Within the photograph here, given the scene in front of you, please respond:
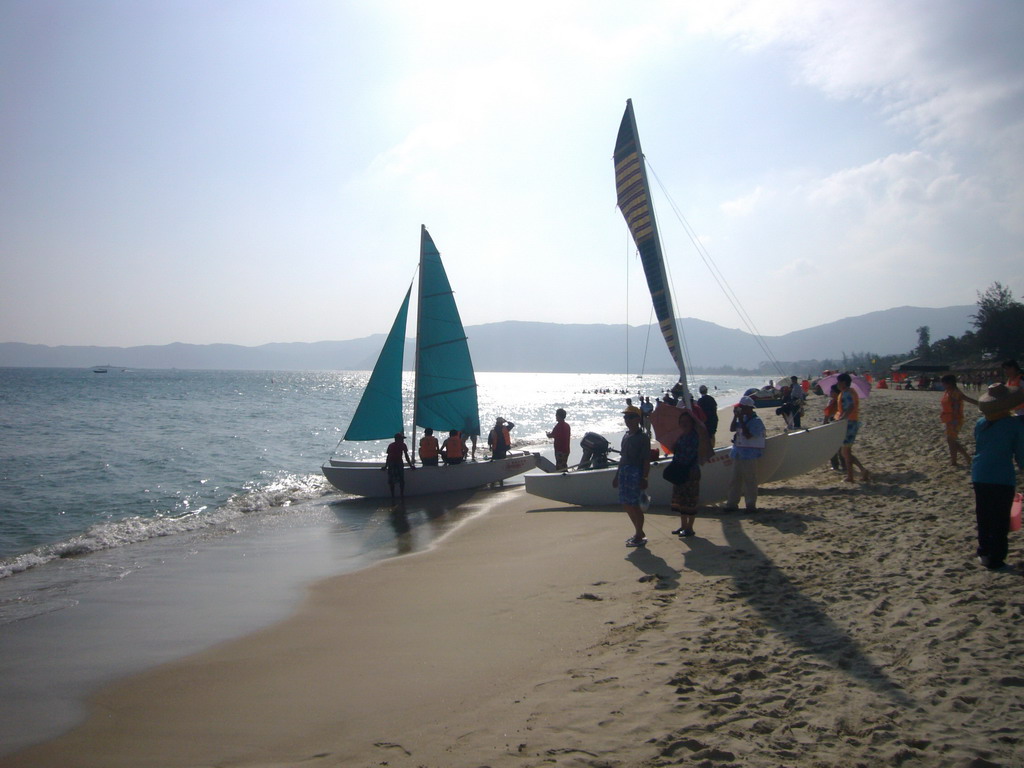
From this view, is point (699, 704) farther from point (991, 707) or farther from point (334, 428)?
point (334, 428)

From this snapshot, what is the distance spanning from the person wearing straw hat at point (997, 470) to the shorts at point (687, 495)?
275 centimetres

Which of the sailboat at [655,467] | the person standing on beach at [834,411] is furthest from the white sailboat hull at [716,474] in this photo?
the person standing on beach at [834,411]

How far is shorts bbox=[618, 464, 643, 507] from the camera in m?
7.07

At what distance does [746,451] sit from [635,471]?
6.67 ft

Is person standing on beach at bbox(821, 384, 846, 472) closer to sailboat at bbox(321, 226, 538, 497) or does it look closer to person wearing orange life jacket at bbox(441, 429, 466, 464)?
sailboat at bbox(321, 226, 538, 497)

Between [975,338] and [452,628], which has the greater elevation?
[975,338]

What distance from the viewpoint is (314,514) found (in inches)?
506

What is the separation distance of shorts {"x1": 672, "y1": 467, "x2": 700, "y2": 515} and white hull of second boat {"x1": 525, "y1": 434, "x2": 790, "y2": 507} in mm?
1396

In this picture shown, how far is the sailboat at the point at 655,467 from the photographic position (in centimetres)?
879

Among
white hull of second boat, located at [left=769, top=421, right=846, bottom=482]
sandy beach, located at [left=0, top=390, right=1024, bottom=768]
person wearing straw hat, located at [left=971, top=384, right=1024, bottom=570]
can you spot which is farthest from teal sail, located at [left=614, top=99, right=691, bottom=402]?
person wearing straw hat, located at [left=971, top=384, right=1024, bottom=570]

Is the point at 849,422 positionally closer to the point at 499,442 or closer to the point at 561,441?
the point at 561,441

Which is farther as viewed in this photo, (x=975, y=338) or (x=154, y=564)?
(x=975, y=338)

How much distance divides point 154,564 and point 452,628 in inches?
229

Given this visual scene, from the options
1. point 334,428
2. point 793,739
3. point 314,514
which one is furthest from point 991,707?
point 334,428
